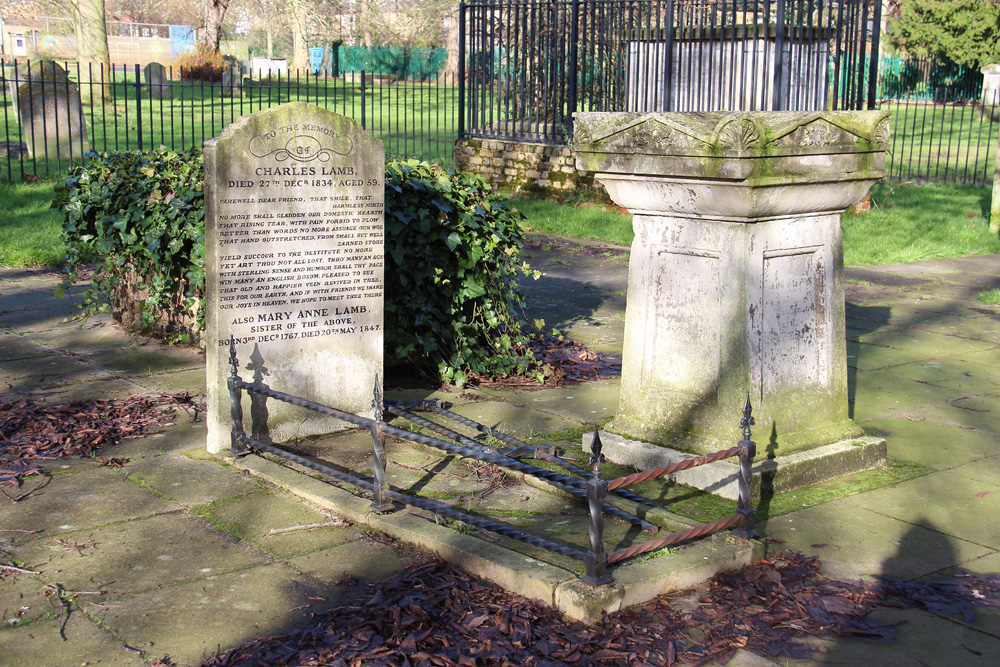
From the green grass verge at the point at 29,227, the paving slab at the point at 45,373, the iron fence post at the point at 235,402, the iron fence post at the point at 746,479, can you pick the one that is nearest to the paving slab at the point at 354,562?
the iron fence post at the point at 235,402

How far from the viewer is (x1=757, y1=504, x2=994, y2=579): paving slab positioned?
409 cm

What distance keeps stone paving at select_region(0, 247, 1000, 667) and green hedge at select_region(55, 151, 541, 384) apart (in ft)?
1.37

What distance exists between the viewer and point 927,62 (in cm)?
3706

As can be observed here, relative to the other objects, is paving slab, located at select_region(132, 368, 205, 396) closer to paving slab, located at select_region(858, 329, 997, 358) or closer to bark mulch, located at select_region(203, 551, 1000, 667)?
bark mulch, located at select_region(203, 551, 1000, 667)

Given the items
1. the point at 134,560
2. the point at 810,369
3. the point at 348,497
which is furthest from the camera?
the point at 810,369

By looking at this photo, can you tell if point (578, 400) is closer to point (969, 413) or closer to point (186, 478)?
point (969, 413)

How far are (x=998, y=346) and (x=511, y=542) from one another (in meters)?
5.64

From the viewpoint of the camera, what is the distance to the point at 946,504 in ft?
15.7

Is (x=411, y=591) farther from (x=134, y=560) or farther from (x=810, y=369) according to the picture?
(x=810, y=369)

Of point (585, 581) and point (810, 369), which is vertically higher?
point (810, 369)

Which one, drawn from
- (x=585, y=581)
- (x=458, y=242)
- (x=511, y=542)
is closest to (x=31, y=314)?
(x=458, y=242)

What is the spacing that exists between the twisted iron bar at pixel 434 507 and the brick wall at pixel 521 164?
36.5 feet

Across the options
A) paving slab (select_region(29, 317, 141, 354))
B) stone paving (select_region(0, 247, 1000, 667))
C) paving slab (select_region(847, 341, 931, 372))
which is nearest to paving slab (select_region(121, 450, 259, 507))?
stone paving (select_region(0, 247, 1000, 667))

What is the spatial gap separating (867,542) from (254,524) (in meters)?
2.74
